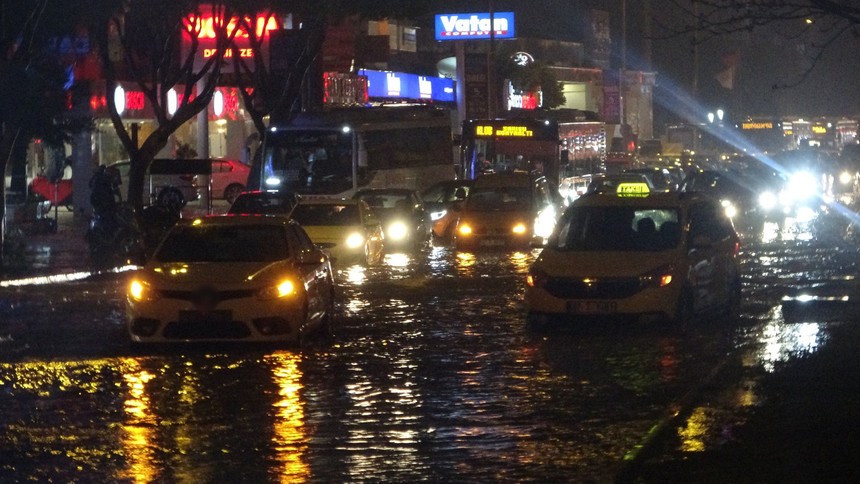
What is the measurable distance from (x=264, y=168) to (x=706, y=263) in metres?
21.9

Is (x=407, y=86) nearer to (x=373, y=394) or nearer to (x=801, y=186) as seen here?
(x=801, y=186)

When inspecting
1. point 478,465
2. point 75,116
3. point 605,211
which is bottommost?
point 478,465

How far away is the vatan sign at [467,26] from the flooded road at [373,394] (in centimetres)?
4725

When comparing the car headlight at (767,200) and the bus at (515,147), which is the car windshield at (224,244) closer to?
the car headlight at (767,200)

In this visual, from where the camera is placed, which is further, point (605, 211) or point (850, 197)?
point (850, 197)

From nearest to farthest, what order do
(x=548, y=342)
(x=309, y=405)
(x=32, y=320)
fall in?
(x=309, y=405) < (x=548, y=342) < (x=32, y=320)

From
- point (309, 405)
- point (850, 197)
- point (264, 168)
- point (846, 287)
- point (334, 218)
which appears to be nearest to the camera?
point (309, 405)

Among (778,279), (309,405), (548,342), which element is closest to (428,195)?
(778,279)

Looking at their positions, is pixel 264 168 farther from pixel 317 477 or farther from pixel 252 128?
pixel 317 477

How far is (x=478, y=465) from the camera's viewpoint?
364 inches

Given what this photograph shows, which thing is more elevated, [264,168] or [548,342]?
[264,168]

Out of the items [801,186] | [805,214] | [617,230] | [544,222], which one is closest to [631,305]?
[617,230]

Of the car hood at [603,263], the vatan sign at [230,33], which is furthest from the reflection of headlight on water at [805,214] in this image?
the car hood at [603,263]

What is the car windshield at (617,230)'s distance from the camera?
1672 centimetres
